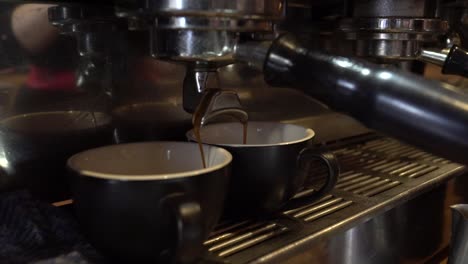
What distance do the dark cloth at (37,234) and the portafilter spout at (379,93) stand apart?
17cm

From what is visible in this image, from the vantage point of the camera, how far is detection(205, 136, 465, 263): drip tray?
354 millimetres

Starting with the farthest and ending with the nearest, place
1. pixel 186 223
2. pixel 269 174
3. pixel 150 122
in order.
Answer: pixel 150 122 → pixel 269 174 → pixel 186 223

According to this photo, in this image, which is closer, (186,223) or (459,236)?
(186,223)

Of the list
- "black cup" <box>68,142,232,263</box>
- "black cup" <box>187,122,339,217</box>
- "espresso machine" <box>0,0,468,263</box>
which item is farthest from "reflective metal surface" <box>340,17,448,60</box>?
"black cup" <box>68,142,232,263</box>

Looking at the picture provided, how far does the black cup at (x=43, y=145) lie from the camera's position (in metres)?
0.41

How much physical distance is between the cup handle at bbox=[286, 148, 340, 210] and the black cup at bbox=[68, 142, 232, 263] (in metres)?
0.09

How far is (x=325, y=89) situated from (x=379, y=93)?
0.11ft

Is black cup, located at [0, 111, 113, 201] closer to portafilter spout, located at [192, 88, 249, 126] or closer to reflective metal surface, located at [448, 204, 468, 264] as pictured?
portafilter spout, located at [192, 88, 249, 126]

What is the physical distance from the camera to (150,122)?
0.50 meters

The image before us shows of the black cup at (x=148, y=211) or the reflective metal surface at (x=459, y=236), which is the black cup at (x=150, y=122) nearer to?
the black cup at (x=148, y=211)

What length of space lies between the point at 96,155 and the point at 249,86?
27 centimetres

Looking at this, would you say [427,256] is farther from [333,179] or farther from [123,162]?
[123,162]

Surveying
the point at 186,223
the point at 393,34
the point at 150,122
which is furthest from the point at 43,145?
the point at 393,34

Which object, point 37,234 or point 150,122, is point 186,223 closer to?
point 37,234
